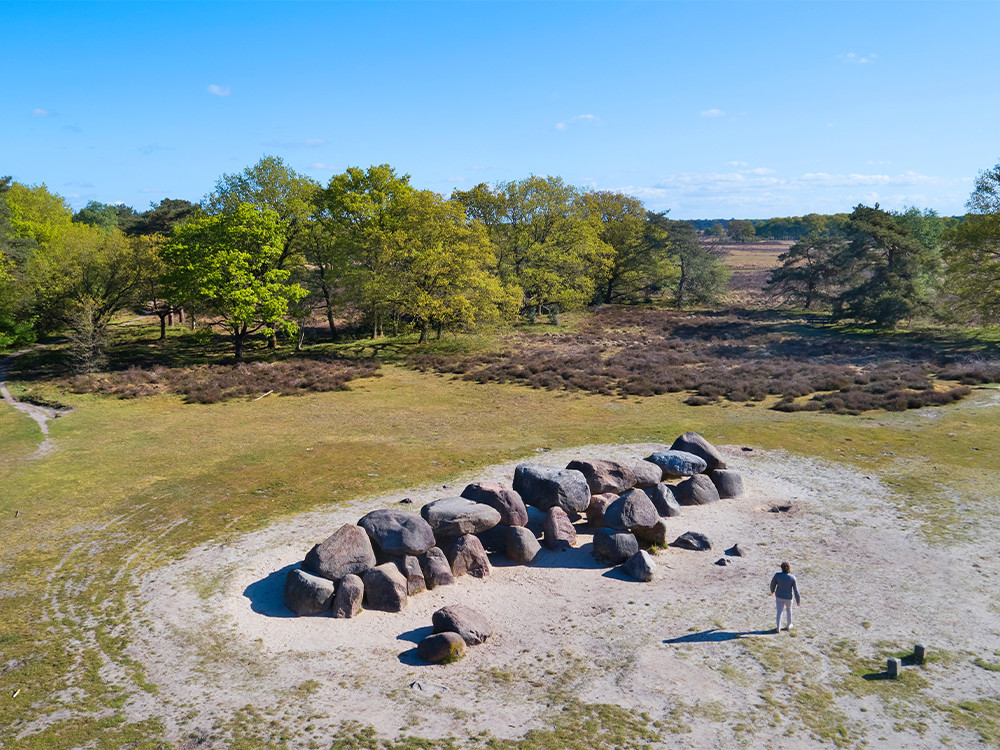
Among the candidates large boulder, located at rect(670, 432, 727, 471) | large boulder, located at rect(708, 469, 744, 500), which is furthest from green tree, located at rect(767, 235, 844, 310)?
large boulder, located at rect(708, 469, 744, 500)

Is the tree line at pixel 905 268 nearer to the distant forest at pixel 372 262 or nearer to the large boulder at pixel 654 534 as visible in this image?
the distant forest at pixel 372 262

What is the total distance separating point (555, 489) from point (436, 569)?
5.30 m

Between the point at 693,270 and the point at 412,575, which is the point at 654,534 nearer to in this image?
the point at 412,575

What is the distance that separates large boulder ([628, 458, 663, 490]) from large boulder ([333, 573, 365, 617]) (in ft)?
35.9

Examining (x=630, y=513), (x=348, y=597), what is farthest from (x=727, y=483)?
(x=348, y=597)

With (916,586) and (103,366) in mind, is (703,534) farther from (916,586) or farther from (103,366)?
(103,366)

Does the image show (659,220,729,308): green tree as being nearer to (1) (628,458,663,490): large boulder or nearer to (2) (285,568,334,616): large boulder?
(1) (628,458,663,490): large boulder

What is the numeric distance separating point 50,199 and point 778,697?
94700 millimetres

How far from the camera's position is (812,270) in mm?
76188

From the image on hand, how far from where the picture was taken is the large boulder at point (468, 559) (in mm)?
17828

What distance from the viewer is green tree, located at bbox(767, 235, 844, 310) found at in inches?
2948

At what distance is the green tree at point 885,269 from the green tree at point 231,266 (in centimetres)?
5571

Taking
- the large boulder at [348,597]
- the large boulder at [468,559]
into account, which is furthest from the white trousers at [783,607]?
the large boulder at [348,597]

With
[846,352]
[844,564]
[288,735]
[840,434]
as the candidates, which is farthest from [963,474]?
[846,352]
